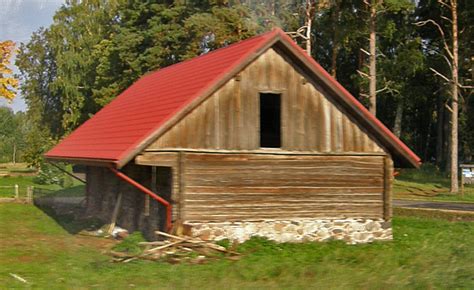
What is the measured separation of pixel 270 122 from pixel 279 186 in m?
4.02

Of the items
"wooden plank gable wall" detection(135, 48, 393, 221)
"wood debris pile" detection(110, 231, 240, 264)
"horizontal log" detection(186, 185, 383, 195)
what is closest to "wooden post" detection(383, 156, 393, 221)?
"wooden plank gable wall" detection(135, 48, 393, 221)

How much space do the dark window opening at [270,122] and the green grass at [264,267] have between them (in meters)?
4.35

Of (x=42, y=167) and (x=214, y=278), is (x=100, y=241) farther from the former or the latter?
(x=42, y=167)

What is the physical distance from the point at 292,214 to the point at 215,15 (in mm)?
26907

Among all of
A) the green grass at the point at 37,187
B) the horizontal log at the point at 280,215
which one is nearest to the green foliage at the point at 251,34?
the green grass at the point at 37,187

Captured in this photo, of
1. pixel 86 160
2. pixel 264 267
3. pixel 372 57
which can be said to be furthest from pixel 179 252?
pixel 372 57

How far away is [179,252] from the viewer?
13094mm

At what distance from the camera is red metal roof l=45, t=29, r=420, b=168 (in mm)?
14633

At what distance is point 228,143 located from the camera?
49.7ft

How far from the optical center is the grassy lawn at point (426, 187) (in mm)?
32656

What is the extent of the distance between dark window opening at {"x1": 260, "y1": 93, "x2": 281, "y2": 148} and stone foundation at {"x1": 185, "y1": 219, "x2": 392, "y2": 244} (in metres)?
3.03

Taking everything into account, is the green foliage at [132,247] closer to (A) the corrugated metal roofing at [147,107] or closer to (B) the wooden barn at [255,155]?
(B) the wooden barn at [255,155]

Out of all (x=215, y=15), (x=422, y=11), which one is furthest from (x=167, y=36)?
(x=422, y=11)

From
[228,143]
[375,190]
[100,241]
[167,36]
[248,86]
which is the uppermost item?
[167,36]
